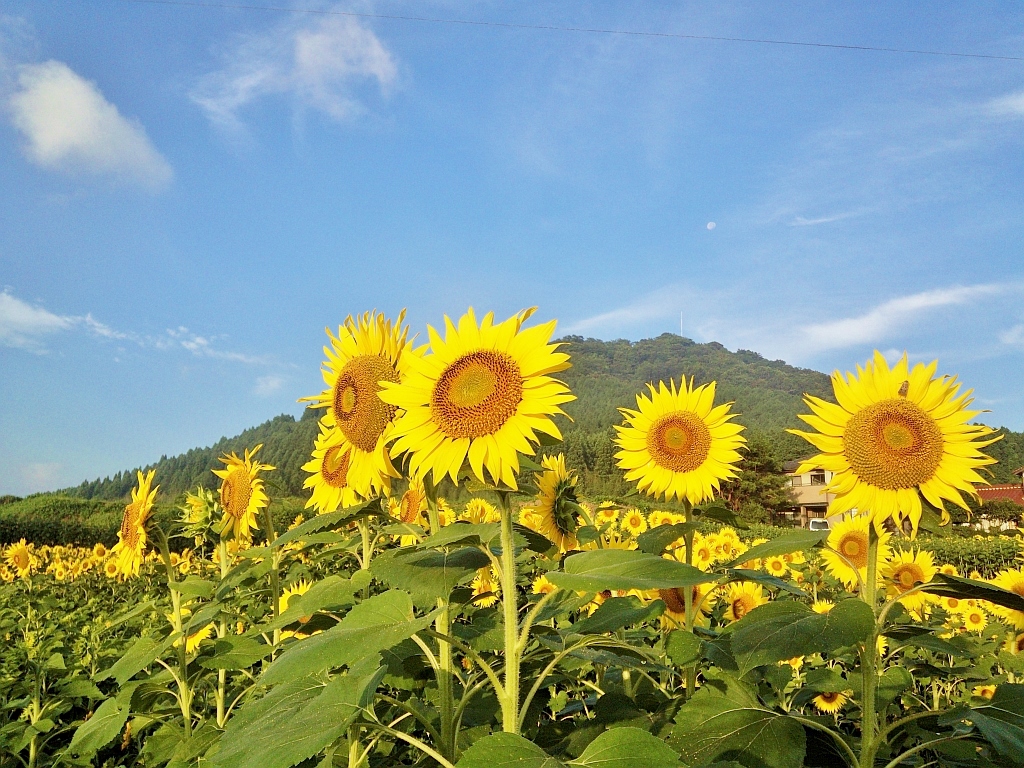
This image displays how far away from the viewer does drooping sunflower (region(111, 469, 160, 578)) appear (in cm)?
392

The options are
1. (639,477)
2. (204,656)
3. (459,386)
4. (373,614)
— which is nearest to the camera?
(373,614)

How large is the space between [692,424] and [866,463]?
1.08 meters

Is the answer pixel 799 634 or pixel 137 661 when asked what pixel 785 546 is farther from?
pixel 137 661

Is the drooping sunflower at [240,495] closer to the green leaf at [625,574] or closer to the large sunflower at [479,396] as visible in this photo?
the large sunflower at [479,396]

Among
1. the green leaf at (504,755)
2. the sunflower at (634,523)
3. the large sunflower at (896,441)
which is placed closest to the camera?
the green leaf at (504,755)

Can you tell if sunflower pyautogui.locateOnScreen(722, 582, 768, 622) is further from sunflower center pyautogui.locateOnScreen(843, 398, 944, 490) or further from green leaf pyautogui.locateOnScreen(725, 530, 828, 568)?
green leaf pyautogui.locateOnScreen(725, 530, 828, 568)

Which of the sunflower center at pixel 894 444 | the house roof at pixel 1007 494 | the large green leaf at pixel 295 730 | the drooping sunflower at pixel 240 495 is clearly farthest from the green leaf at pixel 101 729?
the house roof at pixel 1007 494

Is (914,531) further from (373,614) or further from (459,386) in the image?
(373,614)

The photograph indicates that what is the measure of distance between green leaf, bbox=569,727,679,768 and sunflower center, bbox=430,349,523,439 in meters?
0.84

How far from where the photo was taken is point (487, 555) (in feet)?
6.35

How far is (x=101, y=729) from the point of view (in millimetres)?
3297

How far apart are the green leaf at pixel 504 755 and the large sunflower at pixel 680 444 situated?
2.13 m

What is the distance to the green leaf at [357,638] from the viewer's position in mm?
1506

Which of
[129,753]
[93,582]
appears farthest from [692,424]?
[93,582]
